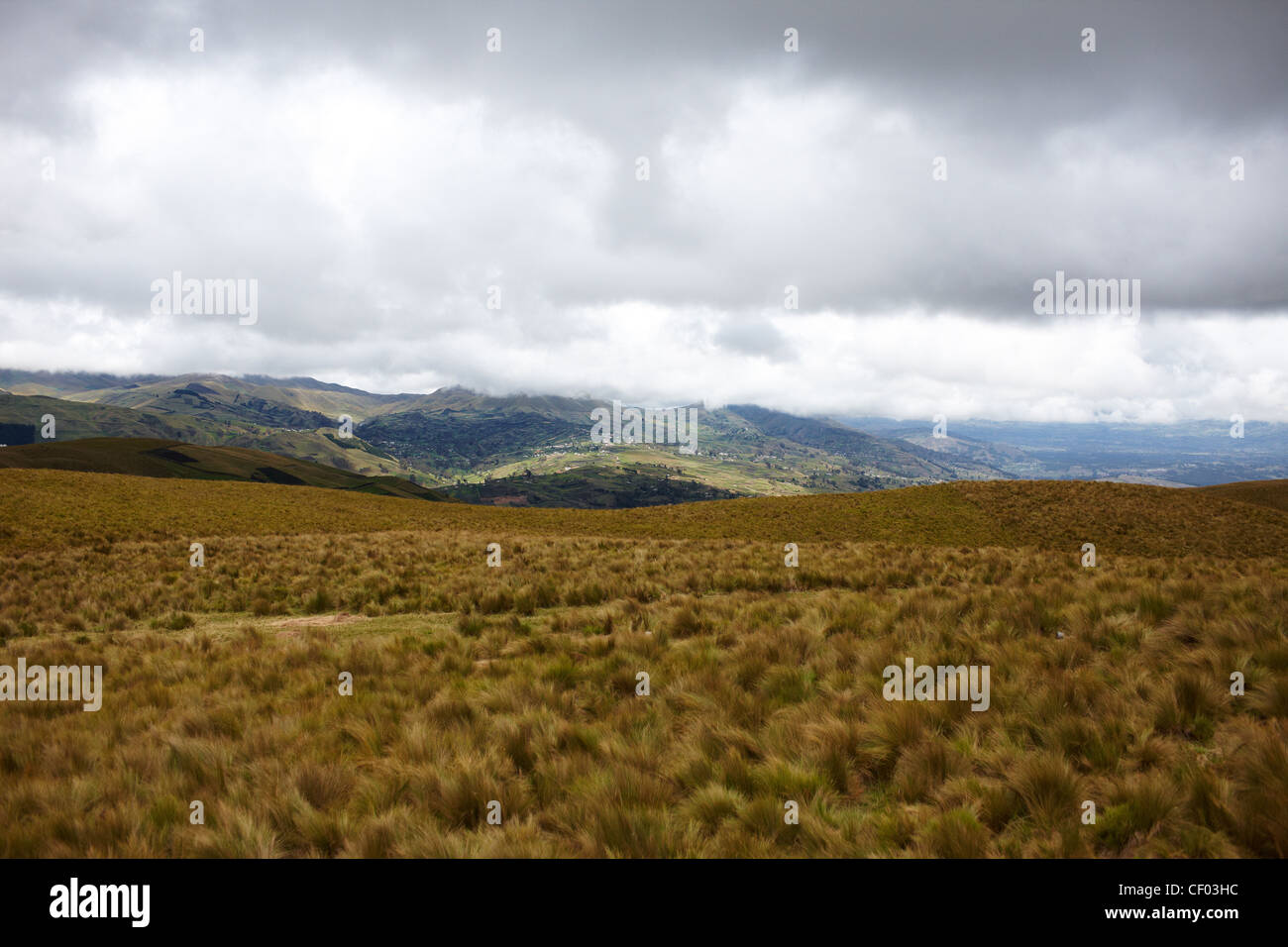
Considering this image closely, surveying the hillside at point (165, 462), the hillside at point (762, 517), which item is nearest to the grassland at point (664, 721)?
the hillside at point (762, 517)

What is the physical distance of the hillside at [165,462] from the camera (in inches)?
4348

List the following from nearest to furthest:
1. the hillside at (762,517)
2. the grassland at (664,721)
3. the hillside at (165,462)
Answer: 1. the grassland at (664,721)
2. the hillside at (762,517)
3. the hillside at (165,462)

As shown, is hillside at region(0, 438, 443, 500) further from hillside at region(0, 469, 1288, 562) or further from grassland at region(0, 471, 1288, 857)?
grassland at region(0, 471, 1288, 857)

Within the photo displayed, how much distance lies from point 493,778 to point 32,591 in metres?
18.3

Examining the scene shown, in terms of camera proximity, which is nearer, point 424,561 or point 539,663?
point 539,663

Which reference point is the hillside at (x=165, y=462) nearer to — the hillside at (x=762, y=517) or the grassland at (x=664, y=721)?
the hillside at (x=762, y=517)

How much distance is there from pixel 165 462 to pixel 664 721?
177 metres

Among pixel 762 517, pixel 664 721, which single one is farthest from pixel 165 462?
pixel 664 721

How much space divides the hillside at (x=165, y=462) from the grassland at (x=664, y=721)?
84678 millimetres

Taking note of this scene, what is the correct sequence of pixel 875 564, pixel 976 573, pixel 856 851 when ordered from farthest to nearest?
pixel 875 564, pixel 976 573, pixel 856 851
